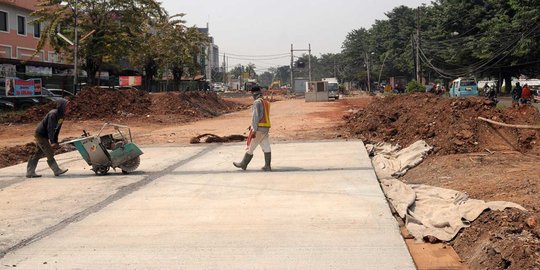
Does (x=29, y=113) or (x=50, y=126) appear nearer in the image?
(x=50, y=126)

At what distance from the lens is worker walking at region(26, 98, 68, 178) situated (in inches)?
399

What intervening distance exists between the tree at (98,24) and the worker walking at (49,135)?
2440cm

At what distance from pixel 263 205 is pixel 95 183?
3597 mm

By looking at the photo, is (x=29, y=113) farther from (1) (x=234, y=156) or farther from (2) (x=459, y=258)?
(2) (x=459, y=258)

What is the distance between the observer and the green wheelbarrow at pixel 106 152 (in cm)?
1006

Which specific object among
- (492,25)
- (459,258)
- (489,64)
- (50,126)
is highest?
(492,25)

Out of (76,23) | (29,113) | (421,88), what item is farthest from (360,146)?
(421,88)

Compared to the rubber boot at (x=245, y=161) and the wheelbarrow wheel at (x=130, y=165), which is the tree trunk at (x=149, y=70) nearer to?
the wheelbarrow wheel at (x=130, y=165)

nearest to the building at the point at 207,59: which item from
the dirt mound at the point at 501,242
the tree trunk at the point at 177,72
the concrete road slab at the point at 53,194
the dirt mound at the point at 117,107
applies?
the tree trunk at the point at 177,72

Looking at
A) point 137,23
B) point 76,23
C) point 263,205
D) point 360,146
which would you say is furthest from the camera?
point 137,23

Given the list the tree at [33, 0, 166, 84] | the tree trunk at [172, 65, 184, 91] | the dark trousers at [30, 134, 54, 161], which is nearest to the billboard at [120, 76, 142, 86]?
the tree trunk at [172, 65, 184, 91]

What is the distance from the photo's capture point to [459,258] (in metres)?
5.36

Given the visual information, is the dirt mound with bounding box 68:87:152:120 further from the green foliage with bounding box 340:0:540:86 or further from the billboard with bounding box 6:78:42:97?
the green foliage with bounding box 340:0:540:86

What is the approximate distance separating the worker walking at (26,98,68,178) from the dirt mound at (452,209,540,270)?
7.38 metres
